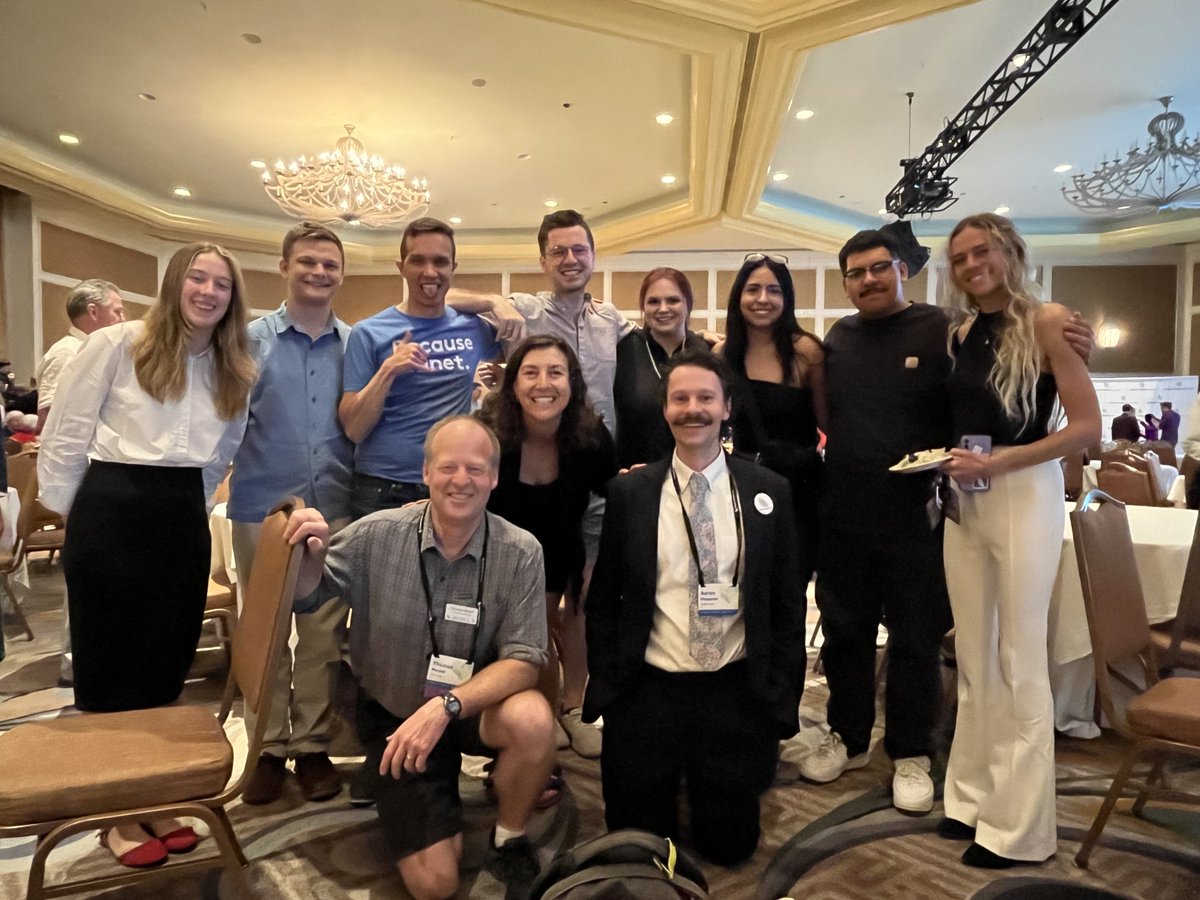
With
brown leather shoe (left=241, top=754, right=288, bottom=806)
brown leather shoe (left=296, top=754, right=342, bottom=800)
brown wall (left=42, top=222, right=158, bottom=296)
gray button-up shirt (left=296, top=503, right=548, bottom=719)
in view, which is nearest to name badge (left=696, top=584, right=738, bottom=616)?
gray button-up shirt (left=296, top=503, right=548, bottom=719)

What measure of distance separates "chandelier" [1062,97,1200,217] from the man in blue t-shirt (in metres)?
7.05

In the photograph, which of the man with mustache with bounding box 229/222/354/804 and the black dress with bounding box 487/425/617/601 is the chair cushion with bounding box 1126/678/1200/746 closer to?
the black dress with bounding box 487/425/617/601

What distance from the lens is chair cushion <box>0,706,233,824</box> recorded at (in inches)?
56.5

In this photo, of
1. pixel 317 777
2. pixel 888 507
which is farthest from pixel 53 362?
pixel 888 507

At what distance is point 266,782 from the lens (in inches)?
90.9

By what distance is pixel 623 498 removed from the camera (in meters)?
2.03

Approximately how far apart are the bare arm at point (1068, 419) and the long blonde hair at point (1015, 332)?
35mm

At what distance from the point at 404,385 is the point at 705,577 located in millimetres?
1192

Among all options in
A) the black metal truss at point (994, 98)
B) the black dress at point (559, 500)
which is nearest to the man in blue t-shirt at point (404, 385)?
the black dress at point (559, 500)

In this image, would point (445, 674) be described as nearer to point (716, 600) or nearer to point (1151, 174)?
point (716, 600)

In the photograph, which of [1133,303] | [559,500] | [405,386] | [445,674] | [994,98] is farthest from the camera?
[1133,303]

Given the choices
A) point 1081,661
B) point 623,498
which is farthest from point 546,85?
point 1081,661

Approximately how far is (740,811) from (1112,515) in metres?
1.35

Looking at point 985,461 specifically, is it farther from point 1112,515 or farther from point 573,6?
point 573,6
